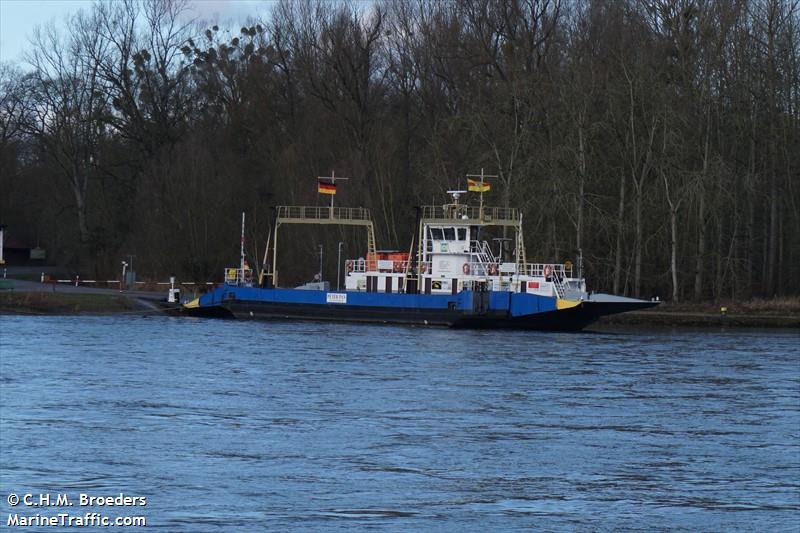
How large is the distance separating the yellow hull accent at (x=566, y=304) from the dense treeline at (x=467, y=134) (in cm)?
866

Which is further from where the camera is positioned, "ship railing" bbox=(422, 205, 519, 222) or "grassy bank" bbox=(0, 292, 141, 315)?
"grassy bank" bbox=(0, 292, 141, 315)

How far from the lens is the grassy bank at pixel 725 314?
62875mm

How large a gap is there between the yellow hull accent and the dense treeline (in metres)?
8.66

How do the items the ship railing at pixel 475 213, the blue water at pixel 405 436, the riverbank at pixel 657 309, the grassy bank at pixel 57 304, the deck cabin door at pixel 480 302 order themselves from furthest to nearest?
the riverbank at pixel 657 309 → the grassy bank at pixel 57 304 → the ship railing at pixel 475 213 → the deck cabin door at pixel 480 302 → the blue water at pixel 405 436

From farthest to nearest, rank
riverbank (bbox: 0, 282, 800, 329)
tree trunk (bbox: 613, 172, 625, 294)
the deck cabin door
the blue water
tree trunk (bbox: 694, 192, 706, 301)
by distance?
1. tree trunk (bbox: 613, 172, 625, 294)
2. tree trunk (bbox: 694, 192, 706, 301)
3. riverbank (bbox: 0, 282, 800, 329)
4. the deck cabin door
5. the blue water

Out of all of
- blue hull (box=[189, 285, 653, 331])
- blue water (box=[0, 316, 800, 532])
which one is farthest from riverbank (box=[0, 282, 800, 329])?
blue water (box=[0, 316, 800, 532])

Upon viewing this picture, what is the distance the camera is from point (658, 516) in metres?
20.1

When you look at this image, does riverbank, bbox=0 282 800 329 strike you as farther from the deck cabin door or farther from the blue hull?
the deck cabin door

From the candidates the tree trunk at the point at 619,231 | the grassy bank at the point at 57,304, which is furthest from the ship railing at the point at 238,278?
the tree trunk at the point at 619,231

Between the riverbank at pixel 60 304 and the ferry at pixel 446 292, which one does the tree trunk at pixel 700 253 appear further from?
the riverbank at pixel 60 304

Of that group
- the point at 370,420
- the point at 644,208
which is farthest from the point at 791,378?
the point at 644,208

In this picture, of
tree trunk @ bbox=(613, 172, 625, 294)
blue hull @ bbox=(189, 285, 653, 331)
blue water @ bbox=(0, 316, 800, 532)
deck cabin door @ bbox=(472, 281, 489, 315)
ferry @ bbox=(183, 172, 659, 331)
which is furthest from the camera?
tree trunk @ bbox=(613, 172, 625, 294)

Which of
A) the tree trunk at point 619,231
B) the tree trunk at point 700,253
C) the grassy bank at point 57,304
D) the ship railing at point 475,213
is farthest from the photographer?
the tree trunk at point 619,231

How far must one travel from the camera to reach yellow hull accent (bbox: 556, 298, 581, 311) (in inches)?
2223
